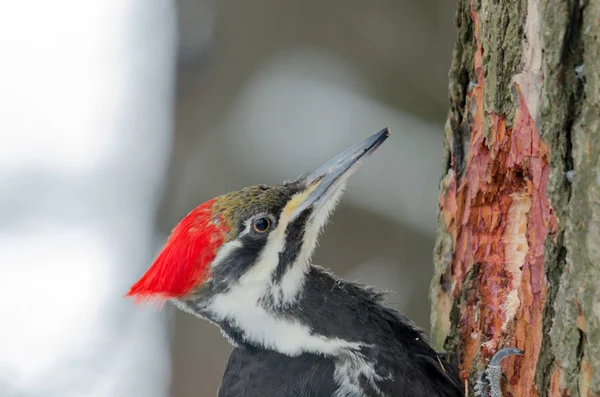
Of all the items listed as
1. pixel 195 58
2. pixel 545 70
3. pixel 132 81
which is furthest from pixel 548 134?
pixel 132 81

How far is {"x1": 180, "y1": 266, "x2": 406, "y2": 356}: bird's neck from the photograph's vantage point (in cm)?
200

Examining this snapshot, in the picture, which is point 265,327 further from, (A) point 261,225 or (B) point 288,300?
(A) point 261,225

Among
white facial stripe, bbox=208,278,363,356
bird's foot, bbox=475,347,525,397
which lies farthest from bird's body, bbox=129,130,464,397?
bird's foot, bbox=475,347,525,397

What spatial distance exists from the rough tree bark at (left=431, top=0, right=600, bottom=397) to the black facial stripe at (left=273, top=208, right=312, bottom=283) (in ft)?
1.45

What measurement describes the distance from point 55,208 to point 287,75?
6.09 ft

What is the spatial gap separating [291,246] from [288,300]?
0.54ft

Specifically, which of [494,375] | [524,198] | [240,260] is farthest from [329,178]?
[494,375]

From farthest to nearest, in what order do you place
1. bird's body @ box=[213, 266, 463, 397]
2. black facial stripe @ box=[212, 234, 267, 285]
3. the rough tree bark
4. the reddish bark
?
black facial stripe @ box=[212, 234, 267, 285] → bird's body @ box=[213, 266, 463, 397] → the reddish bark → the rough tree bark

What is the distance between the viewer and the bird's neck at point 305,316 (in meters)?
2.00

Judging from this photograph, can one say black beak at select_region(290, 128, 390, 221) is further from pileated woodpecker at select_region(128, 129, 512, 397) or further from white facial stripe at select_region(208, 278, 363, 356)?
white facial stripe at select_region(208, 278, 363, 356)

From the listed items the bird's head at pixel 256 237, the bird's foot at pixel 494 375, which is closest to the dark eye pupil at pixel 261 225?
the bird's head at pixel 256 237

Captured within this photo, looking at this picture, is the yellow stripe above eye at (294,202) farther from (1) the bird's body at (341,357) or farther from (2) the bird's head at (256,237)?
(1) the bird's body at (341,357)

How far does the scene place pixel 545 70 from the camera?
4.49 ft

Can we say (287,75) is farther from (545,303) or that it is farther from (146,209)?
(545,303)
